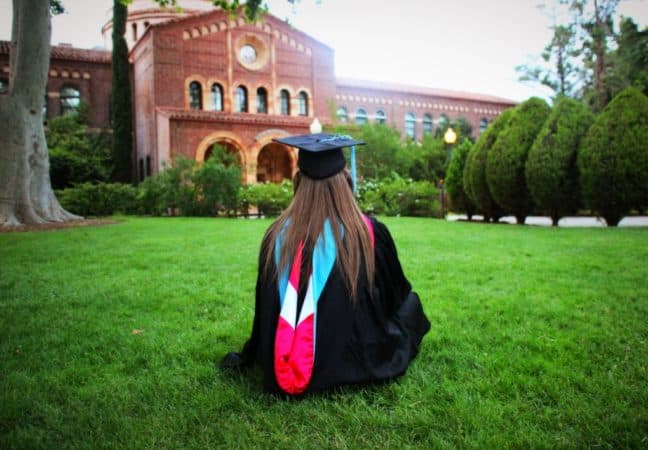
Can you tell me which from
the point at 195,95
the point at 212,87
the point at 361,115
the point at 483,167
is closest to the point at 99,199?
the point at 195,95

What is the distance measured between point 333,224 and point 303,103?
88.1ft

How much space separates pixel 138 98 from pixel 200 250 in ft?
80.1

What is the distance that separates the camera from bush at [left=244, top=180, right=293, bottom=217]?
16094 millimetres

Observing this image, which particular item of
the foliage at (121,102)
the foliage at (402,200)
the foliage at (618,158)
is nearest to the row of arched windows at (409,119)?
the foliage at (121,102)

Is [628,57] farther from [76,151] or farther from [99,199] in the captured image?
[76,151]

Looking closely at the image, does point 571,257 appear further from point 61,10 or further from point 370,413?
point 61,10

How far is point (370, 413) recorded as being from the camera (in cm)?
228

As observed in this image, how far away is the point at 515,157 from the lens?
444 inches

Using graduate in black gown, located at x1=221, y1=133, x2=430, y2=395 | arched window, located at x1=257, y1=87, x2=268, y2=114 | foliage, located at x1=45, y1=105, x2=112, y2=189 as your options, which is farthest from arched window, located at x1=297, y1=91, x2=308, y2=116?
graduate in black gown, located at x1=221, y1=133, x2=430, y2=395

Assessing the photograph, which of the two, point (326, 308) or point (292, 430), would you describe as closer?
point (292, 430)

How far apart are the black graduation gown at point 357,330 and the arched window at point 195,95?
2483 centimetres

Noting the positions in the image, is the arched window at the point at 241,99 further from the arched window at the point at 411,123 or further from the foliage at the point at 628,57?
the foliage at the point at 628,57

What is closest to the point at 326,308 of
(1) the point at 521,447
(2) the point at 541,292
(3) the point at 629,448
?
(1) the point at 521,447

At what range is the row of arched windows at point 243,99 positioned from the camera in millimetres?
25516
